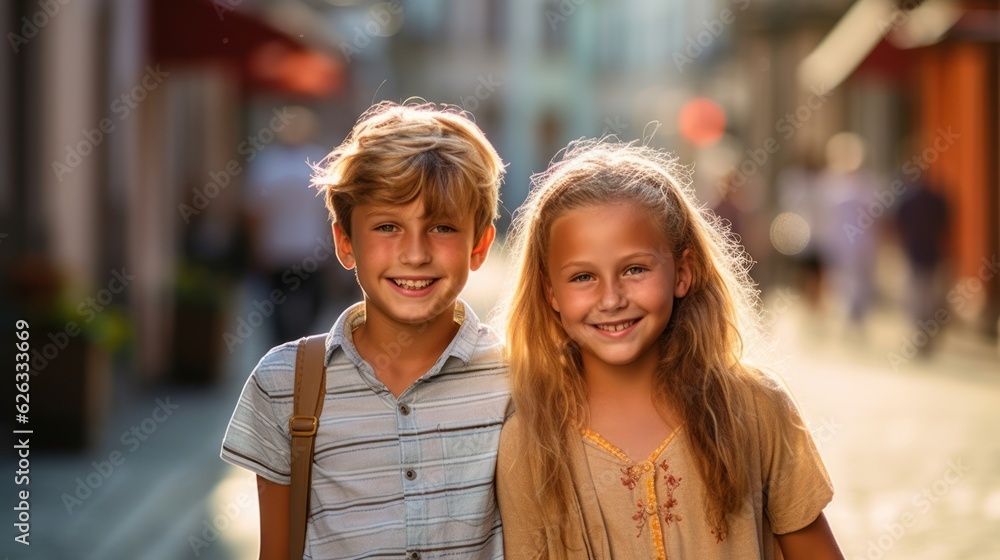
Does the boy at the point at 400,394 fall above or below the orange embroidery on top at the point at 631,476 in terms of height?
above

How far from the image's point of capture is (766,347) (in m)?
3.11

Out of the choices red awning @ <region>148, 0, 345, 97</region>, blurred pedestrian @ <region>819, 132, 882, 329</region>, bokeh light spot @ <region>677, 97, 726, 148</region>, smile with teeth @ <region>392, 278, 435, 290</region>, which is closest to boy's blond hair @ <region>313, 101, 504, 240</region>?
smile with teeth @ <region>392, 278, 435, 290</region>

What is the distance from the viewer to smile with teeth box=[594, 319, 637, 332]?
2803 mm

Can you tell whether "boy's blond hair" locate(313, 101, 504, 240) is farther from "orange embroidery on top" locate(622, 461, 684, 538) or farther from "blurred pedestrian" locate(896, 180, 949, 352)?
"blurred pedestrian" locate(896, 180, 949, 352)

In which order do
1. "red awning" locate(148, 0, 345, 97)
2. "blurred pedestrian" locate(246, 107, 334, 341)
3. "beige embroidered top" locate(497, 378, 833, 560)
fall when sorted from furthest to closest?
"red awning" locate(148, 0, 345, 97) < "blurred pedestrian" locate(246, 107, 334, 341) < "beige embroidered top" locate(497, 378, 833, 560)

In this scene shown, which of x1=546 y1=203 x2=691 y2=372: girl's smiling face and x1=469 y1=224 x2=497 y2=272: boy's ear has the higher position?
x1=469 y1=224 x2=497 y2=272: boy's ear

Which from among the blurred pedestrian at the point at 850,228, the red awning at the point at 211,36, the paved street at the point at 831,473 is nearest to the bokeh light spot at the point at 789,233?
the blurred pedestrian at the point at 850,228

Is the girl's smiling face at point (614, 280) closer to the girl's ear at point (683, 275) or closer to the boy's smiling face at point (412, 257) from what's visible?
the girl's ear at point (683, 275)

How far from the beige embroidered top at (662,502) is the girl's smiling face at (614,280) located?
22cm

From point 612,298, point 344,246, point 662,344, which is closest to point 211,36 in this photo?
point 344,246

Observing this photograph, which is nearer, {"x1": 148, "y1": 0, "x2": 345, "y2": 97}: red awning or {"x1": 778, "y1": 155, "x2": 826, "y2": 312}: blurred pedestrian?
{"x1": 148, "y1": 0, "x2": 345, "y2": 97}: red awning

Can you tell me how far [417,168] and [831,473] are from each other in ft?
17.2

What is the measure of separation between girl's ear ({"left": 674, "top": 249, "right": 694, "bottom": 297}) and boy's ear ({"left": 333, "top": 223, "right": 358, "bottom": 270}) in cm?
74

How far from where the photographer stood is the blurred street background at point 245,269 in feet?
22.1
